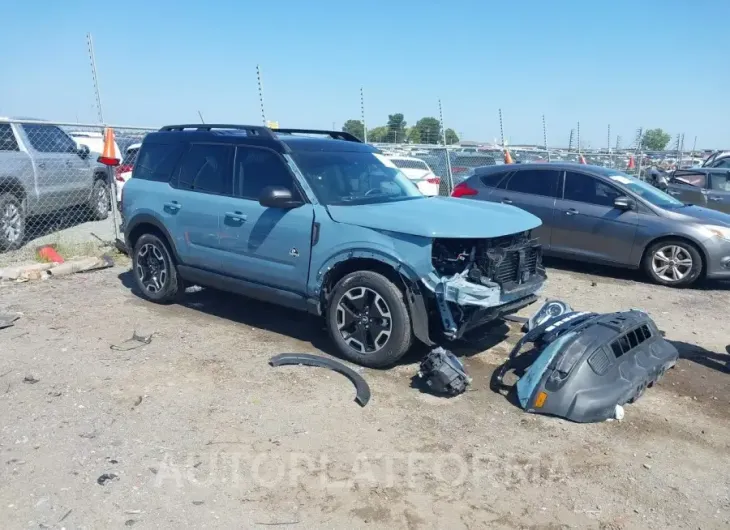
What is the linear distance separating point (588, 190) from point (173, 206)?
19.1ft

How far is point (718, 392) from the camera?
495 centimetres

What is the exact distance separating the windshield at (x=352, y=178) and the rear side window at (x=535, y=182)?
12.3ft

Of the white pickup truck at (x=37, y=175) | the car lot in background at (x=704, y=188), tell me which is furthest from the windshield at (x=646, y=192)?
the white pickup truck at (x=37, y=175)

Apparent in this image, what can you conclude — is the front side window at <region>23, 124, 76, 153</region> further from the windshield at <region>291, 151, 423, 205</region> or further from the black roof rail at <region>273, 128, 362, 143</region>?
the windshield at <region>291, 151, 423, 205</region>

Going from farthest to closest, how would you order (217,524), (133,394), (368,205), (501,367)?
(368,205) → (501,367) → (133,394) → (217,524)

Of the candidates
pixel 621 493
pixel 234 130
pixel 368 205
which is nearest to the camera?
pixel 621 493

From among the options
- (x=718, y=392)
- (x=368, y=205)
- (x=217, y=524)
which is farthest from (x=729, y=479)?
(x=368, y=205)

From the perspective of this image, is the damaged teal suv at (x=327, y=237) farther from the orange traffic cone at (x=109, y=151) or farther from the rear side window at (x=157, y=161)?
the orange traffic cone at (x=109, y=151)

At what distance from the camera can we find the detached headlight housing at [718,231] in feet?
27.4

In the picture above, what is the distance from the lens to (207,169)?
20.7 feet

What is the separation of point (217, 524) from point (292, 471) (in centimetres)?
59

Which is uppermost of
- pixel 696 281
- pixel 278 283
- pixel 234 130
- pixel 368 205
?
pixel 234 130

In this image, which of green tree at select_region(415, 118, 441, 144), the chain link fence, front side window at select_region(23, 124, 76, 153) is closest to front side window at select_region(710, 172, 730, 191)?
green tree at select_region(415, 118, 441, 144)

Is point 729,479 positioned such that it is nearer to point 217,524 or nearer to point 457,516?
point 457,516
